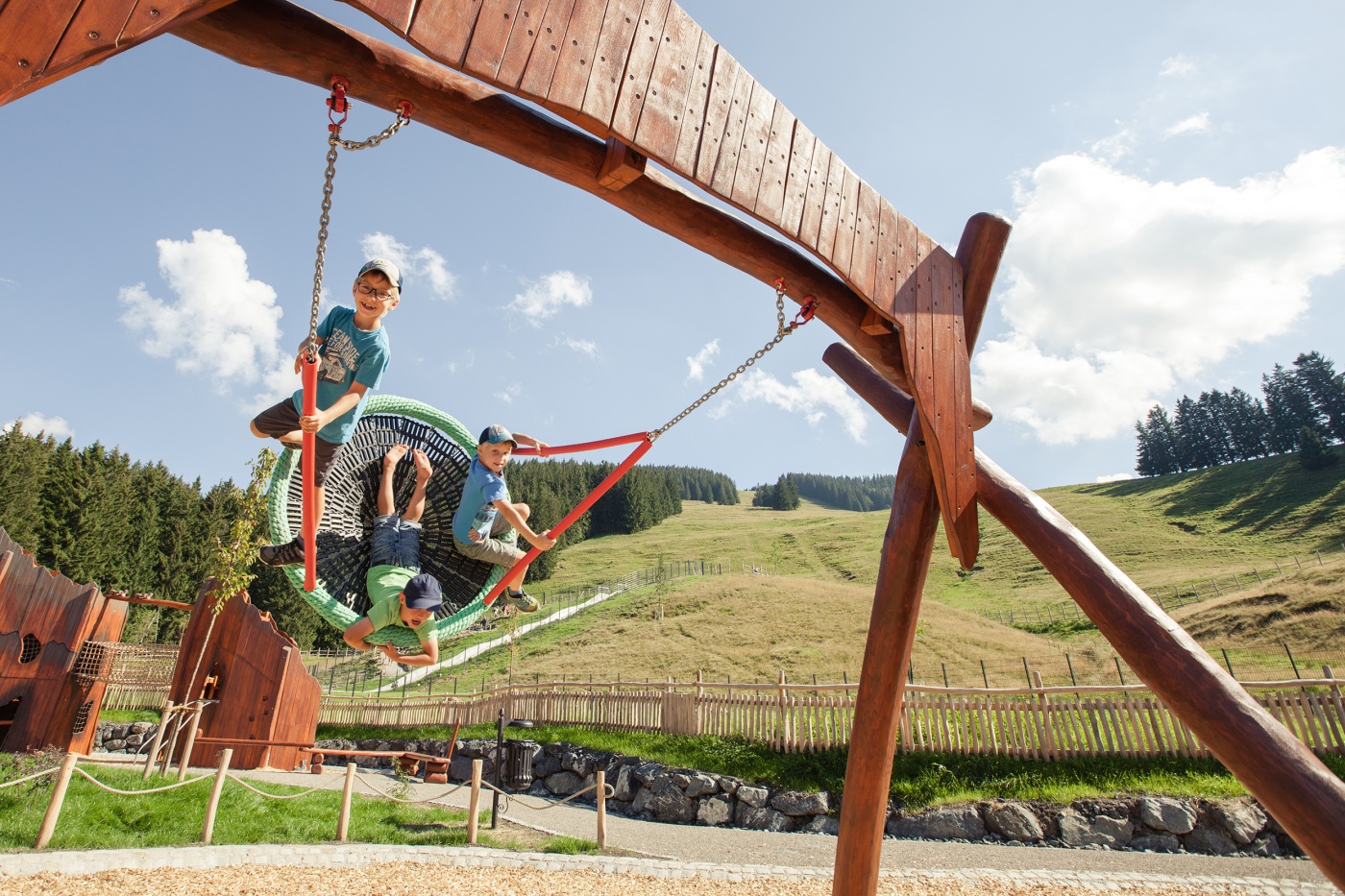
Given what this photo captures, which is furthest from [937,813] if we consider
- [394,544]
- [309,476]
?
[309,476]

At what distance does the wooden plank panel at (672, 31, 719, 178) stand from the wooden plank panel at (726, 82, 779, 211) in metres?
0.16

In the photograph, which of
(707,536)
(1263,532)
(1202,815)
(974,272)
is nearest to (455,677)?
(1202,815)

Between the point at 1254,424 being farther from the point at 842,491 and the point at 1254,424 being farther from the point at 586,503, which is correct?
the point at 586,503

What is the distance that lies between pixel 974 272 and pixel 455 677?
95.8ft

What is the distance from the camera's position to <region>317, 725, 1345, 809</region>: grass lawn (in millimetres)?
9977

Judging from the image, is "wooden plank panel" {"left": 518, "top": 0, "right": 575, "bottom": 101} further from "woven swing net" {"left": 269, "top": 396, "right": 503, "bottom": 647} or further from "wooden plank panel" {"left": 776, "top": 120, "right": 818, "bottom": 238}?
"woven swing net" {"left": 269, "top": 396, "right": 503, "bottom": 647}

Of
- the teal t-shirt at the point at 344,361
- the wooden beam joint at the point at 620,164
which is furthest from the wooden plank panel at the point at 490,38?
the teal t-shirt at the point at 344,361

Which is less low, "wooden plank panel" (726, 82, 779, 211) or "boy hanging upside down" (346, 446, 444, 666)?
"wooden plank panel" (726, 82, 779, 211)

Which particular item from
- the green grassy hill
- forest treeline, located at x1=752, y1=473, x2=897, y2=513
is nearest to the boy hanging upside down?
the green grassy hill

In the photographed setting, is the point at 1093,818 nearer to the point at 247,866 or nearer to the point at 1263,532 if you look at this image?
the point at 247,866

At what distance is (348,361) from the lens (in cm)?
271

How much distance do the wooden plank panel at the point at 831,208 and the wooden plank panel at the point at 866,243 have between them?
0.35ft

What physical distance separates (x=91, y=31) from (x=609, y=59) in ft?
3.74

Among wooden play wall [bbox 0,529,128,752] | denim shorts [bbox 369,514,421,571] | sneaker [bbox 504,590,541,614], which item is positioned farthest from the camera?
wooden play wall [bbox 0,529,128,752]
